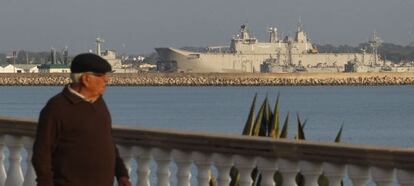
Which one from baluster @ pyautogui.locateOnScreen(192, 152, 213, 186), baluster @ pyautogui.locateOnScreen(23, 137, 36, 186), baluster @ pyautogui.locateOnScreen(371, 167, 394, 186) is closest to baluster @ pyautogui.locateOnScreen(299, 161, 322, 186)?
baluster @ pyautogui.locateOnScreen(371, 167, 394, 186)

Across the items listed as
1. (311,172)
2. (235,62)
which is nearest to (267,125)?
(311,172)

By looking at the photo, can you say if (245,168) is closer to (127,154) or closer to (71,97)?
(127,154)

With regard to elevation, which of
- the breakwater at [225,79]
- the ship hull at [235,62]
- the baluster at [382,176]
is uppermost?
the baluster at [382,176]

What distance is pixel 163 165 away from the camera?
25.0 ft

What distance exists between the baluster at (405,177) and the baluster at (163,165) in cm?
168

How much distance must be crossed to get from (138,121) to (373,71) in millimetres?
123429

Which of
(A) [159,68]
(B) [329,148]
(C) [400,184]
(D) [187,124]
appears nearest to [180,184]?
(B) [329,148]

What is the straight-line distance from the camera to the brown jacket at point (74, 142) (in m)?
6.14

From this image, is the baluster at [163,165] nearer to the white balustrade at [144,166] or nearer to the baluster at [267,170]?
the white balustrade at [144,166]

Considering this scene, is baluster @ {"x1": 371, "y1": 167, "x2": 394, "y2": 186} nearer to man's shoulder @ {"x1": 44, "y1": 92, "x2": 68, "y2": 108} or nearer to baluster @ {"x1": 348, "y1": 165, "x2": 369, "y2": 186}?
baluster @ {"x1": 348, "y1": 165, "x2": 369, "y2": 186}

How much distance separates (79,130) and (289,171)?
1.22 m

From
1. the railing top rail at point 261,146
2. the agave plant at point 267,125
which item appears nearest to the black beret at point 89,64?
the railing top rail at point 261,146

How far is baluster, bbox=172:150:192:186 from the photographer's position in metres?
7.48

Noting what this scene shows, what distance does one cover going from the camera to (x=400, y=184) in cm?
626
